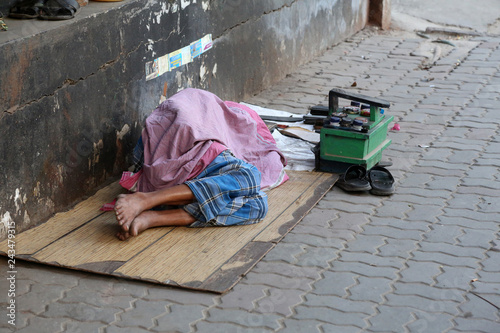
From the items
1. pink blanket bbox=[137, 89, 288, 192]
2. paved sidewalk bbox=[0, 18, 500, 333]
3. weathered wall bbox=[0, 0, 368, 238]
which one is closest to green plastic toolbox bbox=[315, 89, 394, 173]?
paved sidewalk bbox=[0, 18, 500, 333]

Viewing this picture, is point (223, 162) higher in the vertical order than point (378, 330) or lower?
higher

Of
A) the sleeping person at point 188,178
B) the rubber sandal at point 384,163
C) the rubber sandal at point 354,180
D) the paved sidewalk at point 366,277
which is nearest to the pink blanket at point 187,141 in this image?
the sleeping person at point 188,178

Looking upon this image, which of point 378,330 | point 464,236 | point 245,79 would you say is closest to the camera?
point 378,330

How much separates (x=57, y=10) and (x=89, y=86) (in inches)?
20.5

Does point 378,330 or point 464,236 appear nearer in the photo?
point 378,330

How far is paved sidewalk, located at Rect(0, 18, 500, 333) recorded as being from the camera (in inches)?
122

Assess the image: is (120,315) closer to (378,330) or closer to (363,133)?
(378,330)

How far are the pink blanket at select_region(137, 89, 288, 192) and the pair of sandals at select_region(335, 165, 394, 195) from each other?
45cm

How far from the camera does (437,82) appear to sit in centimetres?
713

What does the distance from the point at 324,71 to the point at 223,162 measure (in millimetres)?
3857

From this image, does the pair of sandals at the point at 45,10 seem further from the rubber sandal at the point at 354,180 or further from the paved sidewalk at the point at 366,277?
the rubber sandal at the point at 354,180

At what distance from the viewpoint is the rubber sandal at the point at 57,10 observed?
163 inches

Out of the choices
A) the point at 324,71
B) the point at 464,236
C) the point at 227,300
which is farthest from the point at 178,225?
the point at 324,71

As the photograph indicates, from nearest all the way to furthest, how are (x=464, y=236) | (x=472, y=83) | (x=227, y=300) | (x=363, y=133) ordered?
(x=227, y=300) < (x=464, y=236) < (x=363, y=133) < (x=472, y=83)
